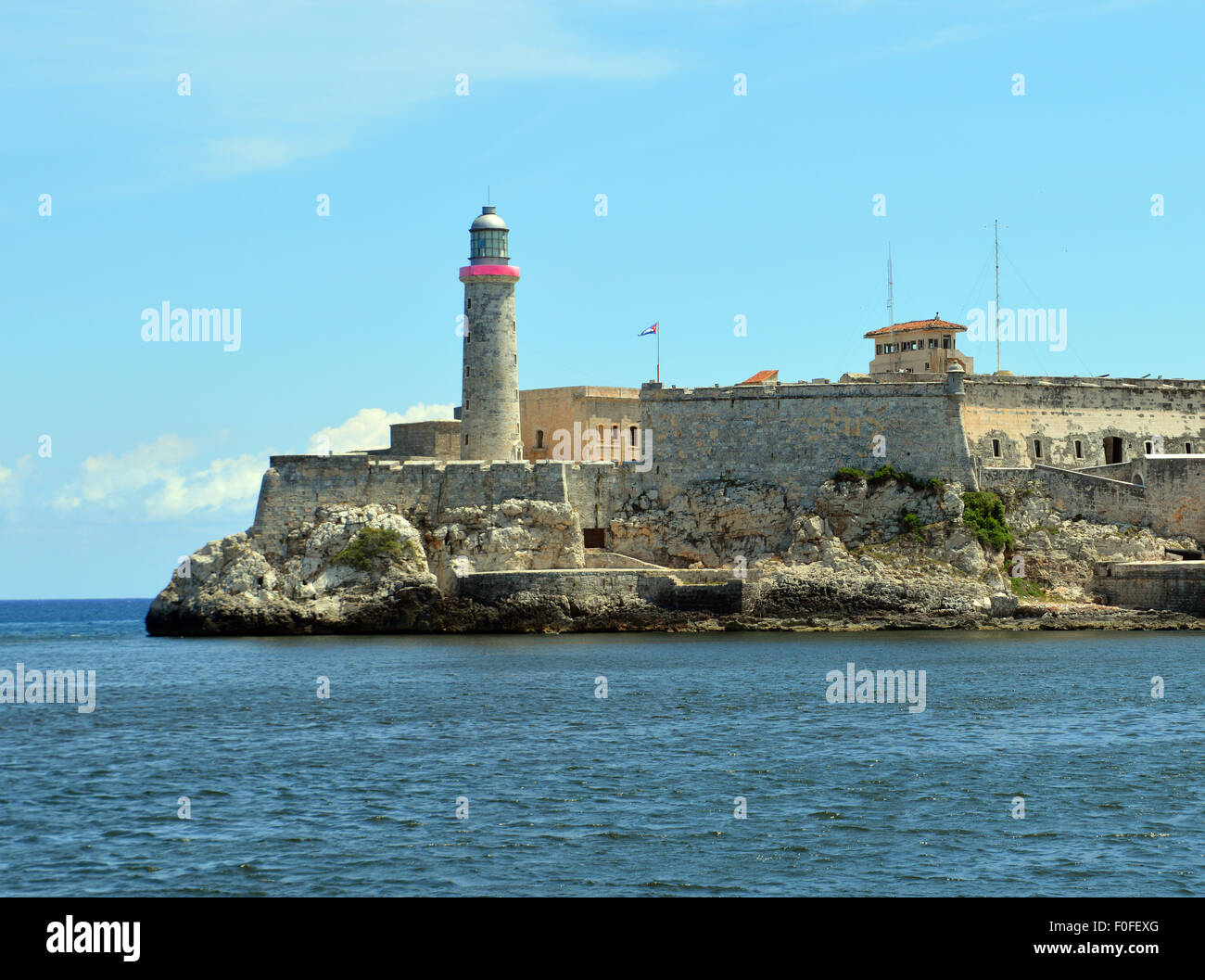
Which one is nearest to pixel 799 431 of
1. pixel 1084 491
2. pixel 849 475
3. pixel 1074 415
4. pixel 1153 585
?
pixel 849 475

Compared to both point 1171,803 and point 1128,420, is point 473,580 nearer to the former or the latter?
point 1128,420

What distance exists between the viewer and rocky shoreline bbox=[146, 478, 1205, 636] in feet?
134

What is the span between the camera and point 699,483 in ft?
145

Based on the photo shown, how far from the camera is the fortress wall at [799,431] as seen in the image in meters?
43.3

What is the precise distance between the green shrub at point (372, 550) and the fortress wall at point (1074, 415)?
748 inches

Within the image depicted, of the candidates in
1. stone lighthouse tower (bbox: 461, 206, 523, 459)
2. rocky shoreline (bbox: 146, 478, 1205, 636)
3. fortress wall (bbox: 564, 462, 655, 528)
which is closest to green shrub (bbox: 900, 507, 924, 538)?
rocky shoreline (bbox: 146, 478, 1205, 636)

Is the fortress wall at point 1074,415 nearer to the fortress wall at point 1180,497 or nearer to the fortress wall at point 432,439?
the fortress wall at point 1180,497

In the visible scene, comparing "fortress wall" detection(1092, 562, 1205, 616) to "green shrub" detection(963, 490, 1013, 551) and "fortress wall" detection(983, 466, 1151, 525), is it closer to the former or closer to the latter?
"fortress wall" detection(983, 466, 1151, 525)

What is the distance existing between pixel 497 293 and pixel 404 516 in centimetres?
812

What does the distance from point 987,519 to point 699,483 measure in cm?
926

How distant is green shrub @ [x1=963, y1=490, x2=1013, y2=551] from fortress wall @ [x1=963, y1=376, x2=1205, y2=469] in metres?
2.13

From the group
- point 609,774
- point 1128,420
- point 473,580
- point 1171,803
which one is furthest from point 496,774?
point 1128,420

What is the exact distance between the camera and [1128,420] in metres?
47.2

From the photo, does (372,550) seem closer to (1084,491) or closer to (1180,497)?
(1084,491)
